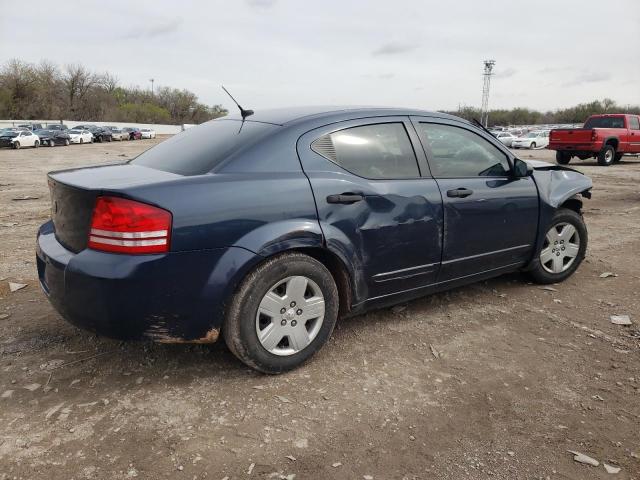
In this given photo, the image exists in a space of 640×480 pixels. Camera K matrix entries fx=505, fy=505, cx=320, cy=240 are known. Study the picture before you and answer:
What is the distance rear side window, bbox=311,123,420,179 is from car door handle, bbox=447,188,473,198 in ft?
0.95

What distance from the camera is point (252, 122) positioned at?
3.36 m

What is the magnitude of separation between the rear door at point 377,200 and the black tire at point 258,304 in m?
0.22

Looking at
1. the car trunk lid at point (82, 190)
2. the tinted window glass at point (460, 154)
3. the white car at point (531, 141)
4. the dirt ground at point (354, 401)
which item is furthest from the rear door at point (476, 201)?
the white car at point (531, 141)

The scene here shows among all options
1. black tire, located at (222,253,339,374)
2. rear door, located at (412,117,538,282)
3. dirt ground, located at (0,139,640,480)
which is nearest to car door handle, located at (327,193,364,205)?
black tire, located at (222,253,339,374)

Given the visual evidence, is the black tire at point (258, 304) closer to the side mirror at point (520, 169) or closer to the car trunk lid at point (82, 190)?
the car trunk lid at point (82, 190)

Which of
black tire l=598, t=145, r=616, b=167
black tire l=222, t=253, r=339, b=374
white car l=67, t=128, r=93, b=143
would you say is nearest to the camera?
black tire l=222, t=253, r=339, b=374

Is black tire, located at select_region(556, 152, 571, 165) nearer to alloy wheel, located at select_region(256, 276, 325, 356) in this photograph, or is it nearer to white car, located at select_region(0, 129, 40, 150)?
alloy wheel, located at select_region(256, 276, 325, 356)

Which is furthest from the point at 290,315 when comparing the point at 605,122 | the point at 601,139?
the point at 605,122

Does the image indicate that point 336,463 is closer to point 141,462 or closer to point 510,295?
point 141,462

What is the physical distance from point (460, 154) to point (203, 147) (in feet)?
6.23

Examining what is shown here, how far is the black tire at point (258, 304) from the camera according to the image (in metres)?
2.77

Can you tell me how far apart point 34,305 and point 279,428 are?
2.63 metres

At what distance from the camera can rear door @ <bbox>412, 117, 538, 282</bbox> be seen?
3607mm

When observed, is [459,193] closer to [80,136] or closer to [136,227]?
[136,227]
